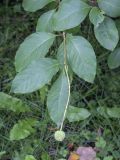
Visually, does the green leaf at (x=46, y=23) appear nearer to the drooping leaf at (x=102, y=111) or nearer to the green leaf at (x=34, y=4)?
the green leaf at (x=34, y=4)

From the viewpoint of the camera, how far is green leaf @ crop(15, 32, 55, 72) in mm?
1298

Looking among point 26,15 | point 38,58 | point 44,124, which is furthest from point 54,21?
point 26,15

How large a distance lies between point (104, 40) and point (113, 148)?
2.03ft

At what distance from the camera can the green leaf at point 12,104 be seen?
6.32ft

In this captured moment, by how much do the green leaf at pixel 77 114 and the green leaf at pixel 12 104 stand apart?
0.22m

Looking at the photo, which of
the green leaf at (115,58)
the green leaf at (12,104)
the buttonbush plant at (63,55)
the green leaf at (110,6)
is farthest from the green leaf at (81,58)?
the green leaf at (12,104)

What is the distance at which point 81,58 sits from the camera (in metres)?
1.26

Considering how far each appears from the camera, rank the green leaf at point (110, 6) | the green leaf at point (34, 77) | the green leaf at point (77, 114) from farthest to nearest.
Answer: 1. the green leaf at point (77, 114)
2. the green leaf at point (110, 6)
3. the green leaf at point (34, 77)

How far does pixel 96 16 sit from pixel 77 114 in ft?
2.19

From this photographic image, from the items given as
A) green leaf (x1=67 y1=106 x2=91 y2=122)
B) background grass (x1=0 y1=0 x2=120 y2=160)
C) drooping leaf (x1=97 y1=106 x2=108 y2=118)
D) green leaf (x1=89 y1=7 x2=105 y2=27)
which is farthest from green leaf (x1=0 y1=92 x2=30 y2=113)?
green leaf (x1=89 y1=7 x2=105 y2=27)

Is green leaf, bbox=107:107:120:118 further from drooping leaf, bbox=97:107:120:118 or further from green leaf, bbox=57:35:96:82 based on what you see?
green leaf, bbox=57:35:96:82

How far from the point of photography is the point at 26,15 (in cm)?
252

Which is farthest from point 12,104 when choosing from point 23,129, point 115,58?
point 115,58

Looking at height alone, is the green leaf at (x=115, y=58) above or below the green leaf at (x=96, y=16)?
below
